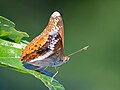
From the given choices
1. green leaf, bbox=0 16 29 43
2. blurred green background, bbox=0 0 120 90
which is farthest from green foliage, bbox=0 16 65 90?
blurred green background, bbox=0 0 120 90

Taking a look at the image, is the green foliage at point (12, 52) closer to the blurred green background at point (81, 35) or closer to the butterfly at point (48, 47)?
the butterfly at point (48, 47)

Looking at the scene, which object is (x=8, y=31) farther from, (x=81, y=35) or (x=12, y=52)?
(x=81, y=35)

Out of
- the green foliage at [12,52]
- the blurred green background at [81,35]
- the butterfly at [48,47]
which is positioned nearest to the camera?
the green foliage at [12,52]

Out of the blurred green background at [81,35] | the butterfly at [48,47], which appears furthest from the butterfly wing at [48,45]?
the blurred green background at [81,35]

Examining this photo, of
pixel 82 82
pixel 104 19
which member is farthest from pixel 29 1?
pixel 82 82

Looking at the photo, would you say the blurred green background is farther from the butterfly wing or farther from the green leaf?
the green leaf

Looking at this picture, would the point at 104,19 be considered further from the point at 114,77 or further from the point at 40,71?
→ the point at 40,71

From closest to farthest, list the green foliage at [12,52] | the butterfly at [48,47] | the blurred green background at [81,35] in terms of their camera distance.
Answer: the green foliage at [12,52] < the butterfly at [48,47] < the blurred green background at [81,35]
